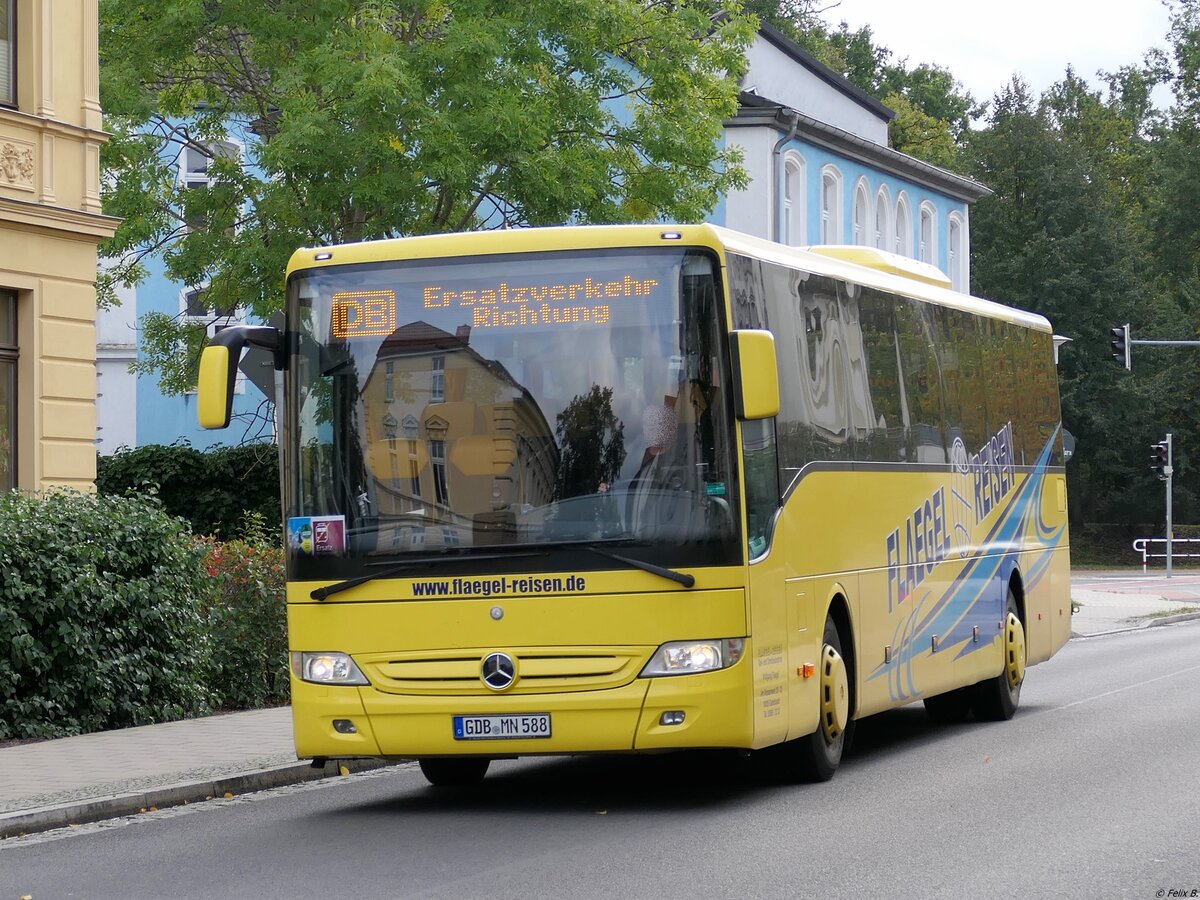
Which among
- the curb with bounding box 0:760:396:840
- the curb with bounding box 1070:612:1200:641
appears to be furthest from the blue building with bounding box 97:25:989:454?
the curb with bounding box 0:760:396:840

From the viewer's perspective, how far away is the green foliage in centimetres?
3048

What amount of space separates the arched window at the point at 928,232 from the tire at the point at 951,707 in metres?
41.7

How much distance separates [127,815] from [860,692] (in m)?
4.45

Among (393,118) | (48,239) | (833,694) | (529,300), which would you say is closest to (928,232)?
(393,118)

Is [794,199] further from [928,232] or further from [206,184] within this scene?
[206,184]

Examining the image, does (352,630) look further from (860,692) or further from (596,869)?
(860,692)

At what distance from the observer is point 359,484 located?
1095cm

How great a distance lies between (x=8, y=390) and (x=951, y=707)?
10388mm

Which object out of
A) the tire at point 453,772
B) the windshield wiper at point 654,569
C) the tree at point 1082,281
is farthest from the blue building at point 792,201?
the windshield wiper at point 654,569

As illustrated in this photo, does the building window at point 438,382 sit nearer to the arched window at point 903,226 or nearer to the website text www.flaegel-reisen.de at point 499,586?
the website text www.flaegel-reisen.de at point 499,586

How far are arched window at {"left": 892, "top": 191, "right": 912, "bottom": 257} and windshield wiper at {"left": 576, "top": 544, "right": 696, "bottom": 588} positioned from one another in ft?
151

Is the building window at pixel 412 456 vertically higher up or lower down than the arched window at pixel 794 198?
lower down

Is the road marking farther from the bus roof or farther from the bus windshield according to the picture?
the bus windshield

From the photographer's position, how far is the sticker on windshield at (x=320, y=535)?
11.0 m
